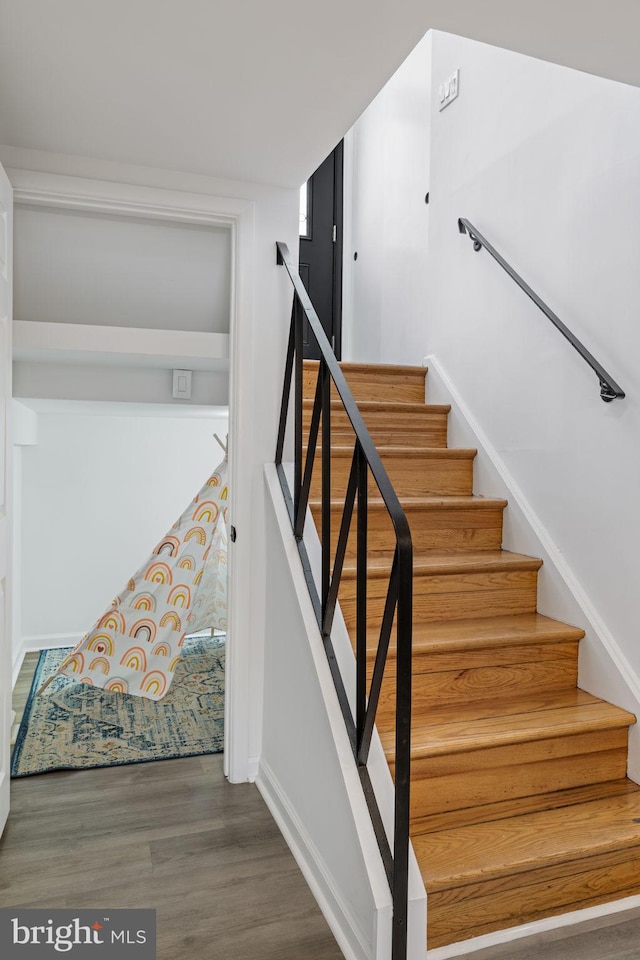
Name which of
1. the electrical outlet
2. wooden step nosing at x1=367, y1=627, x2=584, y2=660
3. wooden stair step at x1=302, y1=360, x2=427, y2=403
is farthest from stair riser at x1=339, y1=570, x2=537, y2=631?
the electrical outlet

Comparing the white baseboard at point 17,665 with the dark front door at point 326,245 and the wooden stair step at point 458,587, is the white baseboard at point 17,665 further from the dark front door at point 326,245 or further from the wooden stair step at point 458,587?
the dark front door at point 326,245

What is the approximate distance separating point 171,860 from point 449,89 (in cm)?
353

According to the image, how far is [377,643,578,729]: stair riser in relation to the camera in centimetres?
211

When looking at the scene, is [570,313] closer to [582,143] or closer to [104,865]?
[582,143]

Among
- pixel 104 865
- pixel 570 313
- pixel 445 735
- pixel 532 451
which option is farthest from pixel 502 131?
pixel 104 865

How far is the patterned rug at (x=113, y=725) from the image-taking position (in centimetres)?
277

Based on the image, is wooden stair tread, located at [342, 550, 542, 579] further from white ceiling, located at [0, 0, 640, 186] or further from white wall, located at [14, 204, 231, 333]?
white ceiling, located at [0, 0, 640, 186]

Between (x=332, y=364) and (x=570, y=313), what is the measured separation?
3.31 feet

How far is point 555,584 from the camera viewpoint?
2.48 metres

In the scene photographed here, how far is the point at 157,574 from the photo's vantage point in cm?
332

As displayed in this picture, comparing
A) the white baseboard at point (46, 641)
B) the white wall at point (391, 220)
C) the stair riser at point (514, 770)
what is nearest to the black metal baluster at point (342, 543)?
the stair riser at point (514, 770)

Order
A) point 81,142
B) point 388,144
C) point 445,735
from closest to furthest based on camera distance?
1. point 445,735
2. point 81,142
3. point 388,144

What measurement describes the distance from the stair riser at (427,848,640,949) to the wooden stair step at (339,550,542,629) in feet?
2.63

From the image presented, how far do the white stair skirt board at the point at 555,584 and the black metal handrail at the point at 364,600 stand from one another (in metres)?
0.87
